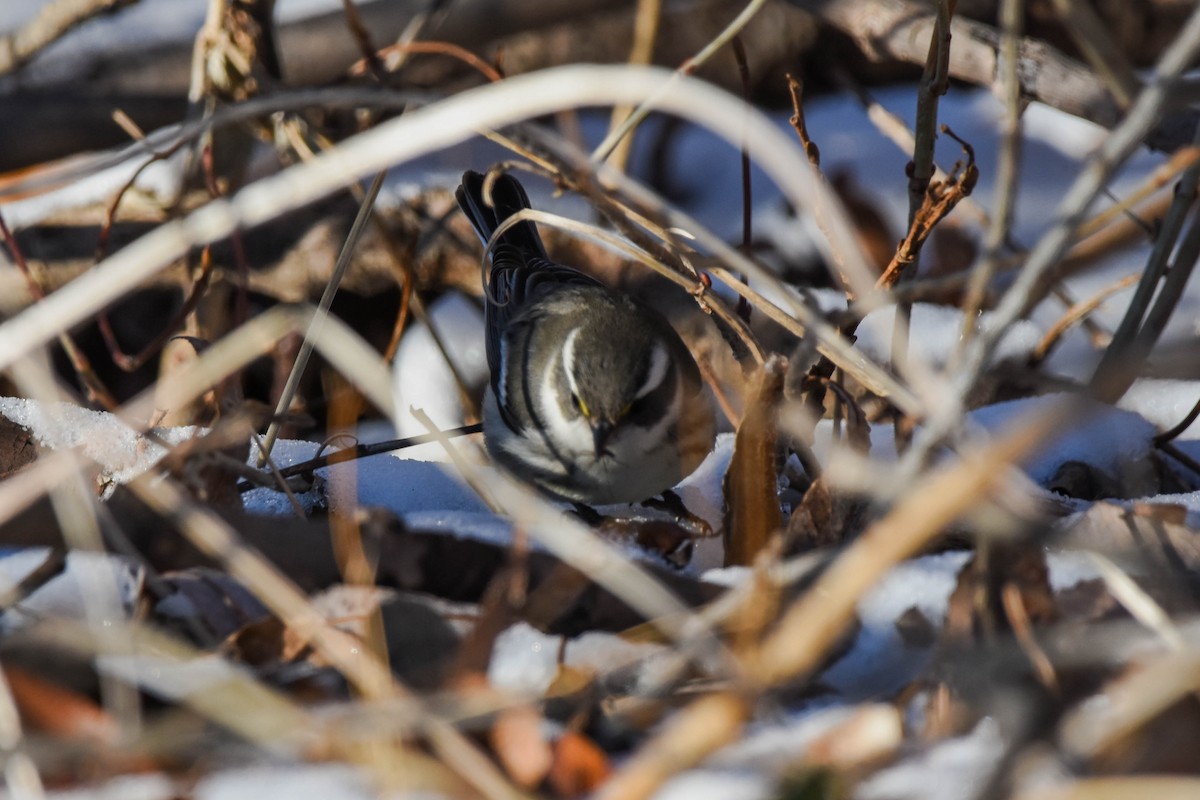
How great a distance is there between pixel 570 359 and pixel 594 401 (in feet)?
0.59

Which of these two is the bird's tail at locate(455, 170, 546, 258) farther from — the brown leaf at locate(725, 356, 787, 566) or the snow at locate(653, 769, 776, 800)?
the snow at locate(653, 769, 776, 800)

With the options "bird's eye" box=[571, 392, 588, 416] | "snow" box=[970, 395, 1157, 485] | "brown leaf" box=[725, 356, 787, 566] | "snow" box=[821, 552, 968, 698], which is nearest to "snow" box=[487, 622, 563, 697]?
"snow" box=[821, 552, 968, 698]

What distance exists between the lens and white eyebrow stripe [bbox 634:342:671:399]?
366 centimetres

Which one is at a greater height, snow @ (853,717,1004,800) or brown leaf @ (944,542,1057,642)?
brown leaf @ (944,542,1057,642)

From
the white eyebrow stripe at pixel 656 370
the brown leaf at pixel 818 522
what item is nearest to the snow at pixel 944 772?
the brown leaf at pixel 818 522

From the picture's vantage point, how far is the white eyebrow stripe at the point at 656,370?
3664 mm

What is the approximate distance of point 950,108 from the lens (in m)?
6.39

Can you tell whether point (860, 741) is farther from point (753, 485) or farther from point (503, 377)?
point (503, 377)

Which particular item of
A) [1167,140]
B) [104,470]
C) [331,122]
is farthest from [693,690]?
[331,122]

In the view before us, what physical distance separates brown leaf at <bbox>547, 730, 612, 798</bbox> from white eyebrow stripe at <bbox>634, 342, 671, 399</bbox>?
1910mm

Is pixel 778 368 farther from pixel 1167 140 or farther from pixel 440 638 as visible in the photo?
pixel 1167 140

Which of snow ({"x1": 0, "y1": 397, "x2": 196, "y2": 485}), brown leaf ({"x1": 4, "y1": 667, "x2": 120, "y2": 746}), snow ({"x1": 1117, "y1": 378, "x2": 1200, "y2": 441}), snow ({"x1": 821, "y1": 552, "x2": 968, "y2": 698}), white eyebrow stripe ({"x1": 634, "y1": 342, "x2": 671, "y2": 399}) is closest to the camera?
brown leaf ({"x1": 4, "y1": 667, "x2": 120, "y2": 746})

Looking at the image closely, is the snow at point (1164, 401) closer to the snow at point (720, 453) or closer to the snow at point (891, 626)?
the snow at point (720, 453)

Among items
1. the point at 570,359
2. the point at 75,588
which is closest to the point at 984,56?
the point at 570,359
